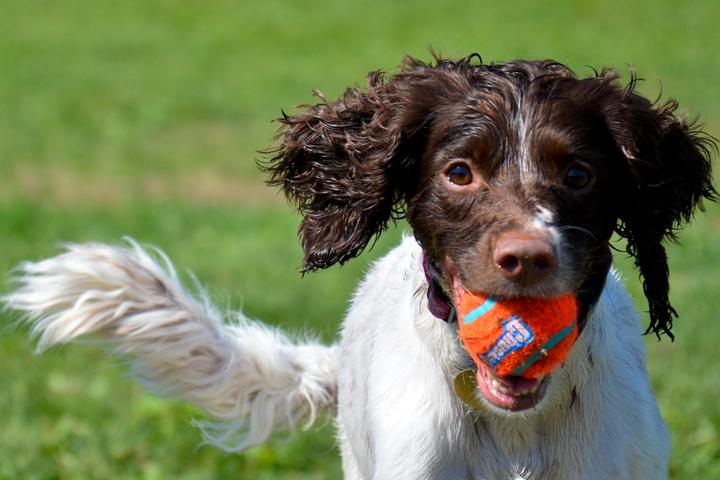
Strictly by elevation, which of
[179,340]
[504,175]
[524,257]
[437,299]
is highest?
[504,175]

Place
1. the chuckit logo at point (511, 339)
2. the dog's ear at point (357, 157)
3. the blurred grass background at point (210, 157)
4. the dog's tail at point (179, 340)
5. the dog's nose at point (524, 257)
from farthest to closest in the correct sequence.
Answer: the blurred grass background at point (210, 157) → the dog's tail at point (179, 340) → the dog's ear at point (357, 157) → the chuckit logo at point (511, 339) → the dog's nose at point (524, 257)

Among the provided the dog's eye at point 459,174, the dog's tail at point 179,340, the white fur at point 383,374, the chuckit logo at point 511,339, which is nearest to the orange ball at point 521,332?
the chuckit logo at point 511,339

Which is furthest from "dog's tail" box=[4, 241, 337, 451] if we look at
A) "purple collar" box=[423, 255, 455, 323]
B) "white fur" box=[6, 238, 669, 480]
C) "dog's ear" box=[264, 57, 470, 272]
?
"purple collar" box=[423, 255, 455, 323]

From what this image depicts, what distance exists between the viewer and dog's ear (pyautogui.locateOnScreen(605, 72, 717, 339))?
11.0 ft

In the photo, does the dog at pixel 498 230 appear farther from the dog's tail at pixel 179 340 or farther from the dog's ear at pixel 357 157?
the dog's tail at pixel 179 340

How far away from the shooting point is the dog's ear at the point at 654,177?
335 centimetres

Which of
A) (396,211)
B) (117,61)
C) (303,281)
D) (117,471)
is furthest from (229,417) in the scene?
(117,61)

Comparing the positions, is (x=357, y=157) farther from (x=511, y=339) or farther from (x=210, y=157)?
(x=210, y=157)

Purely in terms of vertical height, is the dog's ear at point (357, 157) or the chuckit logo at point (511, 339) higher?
the dog's ear at point (357, 157)

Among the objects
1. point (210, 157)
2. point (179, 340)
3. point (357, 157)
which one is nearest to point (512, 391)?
point (357, 157)

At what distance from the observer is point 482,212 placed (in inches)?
125

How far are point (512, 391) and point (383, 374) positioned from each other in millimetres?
514

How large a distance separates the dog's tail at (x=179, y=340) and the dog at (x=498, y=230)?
2.12 feet

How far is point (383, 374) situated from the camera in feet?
11.8
